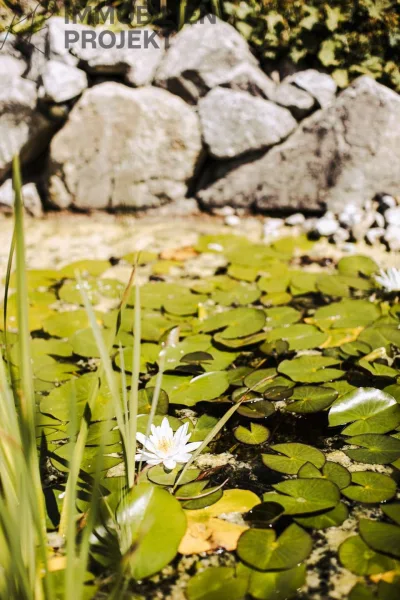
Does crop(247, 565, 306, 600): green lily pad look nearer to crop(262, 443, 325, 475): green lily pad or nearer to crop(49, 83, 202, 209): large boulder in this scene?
crop(262, 443, 325, 475): green lily pad

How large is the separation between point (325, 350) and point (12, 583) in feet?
3.55

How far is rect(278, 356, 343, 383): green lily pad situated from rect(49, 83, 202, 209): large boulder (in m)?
1.41

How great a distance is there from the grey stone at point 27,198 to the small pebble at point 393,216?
1646 mm

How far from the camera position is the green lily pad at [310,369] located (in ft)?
4.70

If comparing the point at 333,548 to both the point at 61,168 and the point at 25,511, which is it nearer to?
the point at 25,511

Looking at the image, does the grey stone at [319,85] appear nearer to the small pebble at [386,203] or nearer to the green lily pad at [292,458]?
the small pebble at [386,203]

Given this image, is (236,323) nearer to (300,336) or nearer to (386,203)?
(300,336)

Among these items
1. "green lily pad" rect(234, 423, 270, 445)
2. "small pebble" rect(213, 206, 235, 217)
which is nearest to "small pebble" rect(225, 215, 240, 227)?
"small pebble" rect(213, 206, 235, 217)

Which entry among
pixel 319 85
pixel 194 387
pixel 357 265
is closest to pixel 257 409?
pixel 194 387

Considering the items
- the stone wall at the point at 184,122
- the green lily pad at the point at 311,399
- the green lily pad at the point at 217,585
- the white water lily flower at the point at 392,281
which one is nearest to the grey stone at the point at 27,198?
the stone wall at the point at 184,122

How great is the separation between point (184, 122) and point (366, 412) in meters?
1.79

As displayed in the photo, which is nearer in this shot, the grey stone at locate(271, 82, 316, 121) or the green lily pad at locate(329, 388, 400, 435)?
the green lily pad at locate(329, 388, 400, 435)

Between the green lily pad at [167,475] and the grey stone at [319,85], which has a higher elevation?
the grey stone at [319,85]

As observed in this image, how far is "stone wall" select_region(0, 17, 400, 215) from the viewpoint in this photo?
2492 millimetres
